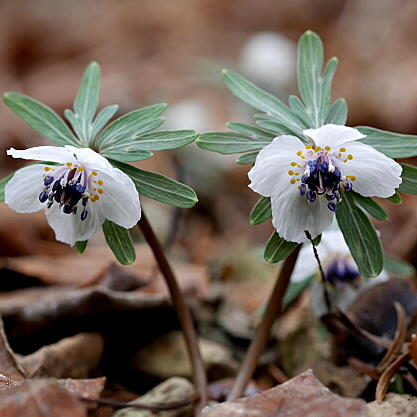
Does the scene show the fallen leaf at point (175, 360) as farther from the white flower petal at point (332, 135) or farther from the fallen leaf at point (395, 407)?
the white flower petal at point (332, 135)

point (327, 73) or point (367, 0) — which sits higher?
point (367, 0)

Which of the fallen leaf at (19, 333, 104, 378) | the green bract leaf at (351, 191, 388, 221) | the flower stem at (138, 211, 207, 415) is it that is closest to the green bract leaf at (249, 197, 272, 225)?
the green bract leaf at (351, 191, 388, 221)

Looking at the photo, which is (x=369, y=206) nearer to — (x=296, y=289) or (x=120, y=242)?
(x=296, y=289)

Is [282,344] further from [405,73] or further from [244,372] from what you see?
[405,73]

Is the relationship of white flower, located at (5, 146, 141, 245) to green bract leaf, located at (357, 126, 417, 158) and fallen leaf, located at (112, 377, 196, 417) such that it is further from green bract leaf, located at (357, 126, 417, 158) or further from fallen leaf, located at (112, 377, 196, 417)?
green bract leaf, located at (357, 126, 417, 158)

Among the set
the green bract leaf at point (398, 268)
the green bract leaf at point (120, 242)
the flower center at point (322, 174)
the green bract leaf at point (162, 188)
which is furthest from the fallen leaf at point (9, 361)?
the green bract leaf at point (398, 268)

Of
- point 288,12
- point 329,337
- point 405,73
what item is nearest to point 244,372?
point 329,337
